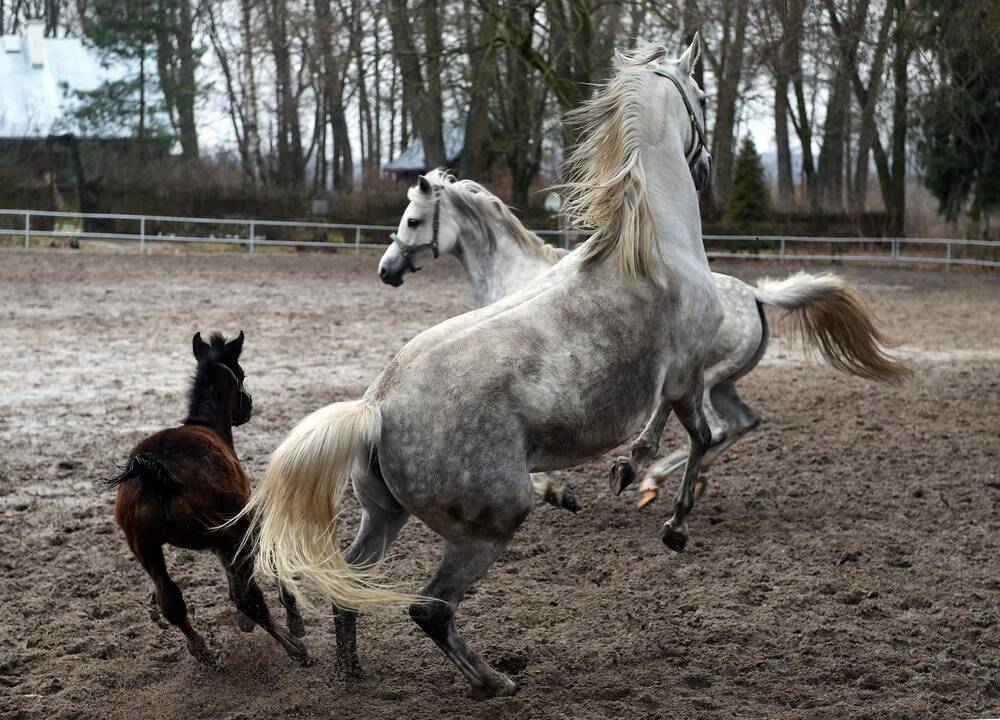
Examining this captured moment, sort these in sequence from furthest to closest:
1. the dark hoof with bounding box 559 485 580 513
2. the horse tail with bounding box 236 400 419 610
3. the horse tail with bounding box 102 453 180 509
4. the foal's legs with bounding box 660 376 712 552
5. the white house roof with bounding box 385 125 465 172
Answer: the white house roof with bounding box 385 125 465 172 → the dark hoof with bounding box 559 485 580 513 → the foal's legs with bounding box 660 376 712 552 → the horse tail with bounding box 102 453 180 509 → the horse tail with bounding box 236 400 419 610

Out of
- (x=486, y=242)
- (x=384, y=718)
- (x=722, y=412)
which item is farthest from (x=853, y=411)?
(x=384, y=718)

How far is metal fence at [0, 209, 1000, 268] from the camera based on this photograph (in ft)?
74.5

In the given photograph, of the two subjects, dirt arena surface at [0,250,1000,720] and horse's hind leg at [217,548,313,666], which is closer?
dirt arena surface at [0,250,1000,720]

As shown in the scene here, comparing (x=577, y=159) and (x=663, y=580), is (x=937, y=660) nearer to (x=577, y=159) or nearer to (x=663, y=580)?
(x=663, y=580)

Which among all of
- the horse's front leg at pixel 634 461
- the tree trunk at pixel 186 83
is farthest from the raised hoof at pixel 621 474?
the tree trunk at pixel 186 83

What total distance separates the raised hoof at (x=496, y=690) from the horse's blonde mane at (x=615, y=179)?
150 centimetres

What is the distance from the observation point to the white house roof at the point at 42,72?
32656 mm

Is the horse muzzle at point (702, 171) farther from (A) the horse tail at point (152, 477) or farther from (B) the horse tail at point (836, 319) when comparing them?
(A) the horse tail at point (152, 477)

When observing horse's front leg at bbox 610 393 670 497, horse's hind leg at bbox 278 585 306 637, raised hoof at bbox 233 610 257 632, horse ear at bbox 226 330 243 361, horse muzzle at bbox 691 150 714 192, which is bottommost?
raised hoof at bbox 233 610 257 632

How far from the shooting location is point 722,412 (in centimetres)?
647

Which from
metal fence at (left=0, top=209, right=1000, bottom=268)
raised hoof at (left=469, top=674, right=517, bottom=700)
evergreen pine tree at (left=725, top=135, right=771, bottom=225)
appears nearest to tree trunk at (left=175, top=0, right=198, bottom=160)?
metal fence at (left=0, top=209, right=1000, bottom=268)

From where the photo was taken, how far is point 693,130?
4.66 meters

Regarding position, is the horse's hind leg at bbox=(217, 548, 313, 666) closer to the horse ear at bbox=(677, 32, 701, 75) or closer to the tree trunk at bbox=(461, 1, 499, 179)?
the horse ear at bbox=(677, 32, 701, 75)

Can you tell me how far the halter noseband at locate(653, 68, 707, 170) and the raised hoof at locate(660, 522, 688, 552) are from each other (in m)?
1.67
